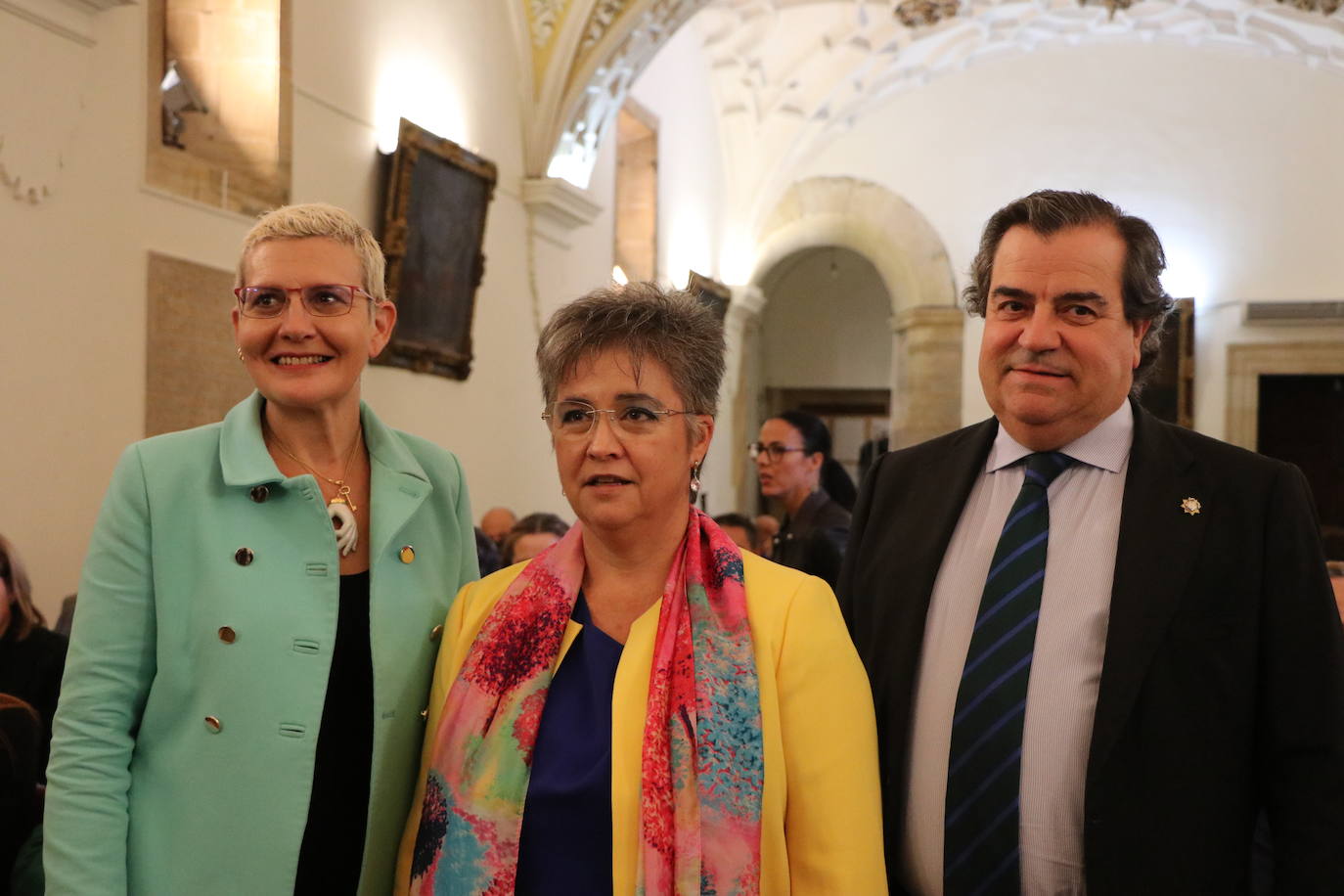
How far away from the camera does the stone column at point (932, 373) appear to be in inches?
539

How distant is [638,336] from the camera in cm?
198

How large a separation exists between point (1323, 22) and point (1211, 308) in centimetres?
291

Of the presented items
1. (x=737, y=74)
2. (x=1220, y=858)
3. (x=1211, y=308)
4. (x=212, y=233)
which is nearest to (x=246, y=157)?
(x=212, y=233)

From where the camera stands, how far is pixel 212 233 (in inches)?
204

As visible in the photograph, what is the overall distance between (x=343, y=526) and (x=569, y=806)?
570 mm

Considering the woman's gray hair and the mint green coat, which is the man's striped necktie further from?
the mint green coat

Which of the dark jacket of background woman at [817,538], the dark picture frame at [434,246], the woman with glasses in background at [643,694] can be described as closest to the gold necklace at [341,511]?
the woman with glasses in background at [643,694]

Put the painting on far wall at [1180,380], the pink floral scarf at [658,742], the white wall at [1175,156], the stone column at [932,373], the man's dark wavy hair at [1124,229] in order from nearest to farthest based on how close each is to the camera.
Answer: the pink floral scarf at [658,742], the man's dark wavy hair at [1124,229], the white wall at [1175,156], the painting on far wall at [1180,380], the stone column at [932,373]

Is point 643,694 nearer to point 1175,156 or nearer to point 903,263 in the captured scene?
point 903,263

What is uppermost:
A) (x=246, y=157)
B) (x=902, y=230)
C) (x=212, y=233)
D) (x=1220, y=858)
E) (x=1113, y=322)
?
(x=902, y=230)

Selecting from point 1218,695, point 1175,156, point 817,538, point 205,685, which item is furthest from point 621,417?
point 1175,156

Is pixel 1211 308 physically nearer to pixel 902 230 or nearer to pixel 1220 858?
pixel 902 230

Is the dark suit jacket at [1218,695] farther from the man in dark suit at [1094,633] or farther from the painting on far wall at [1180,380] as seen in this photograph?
the painting on far wall at [1180,380]

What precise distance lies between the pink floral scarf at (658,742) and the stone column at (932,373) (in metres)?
11.9
